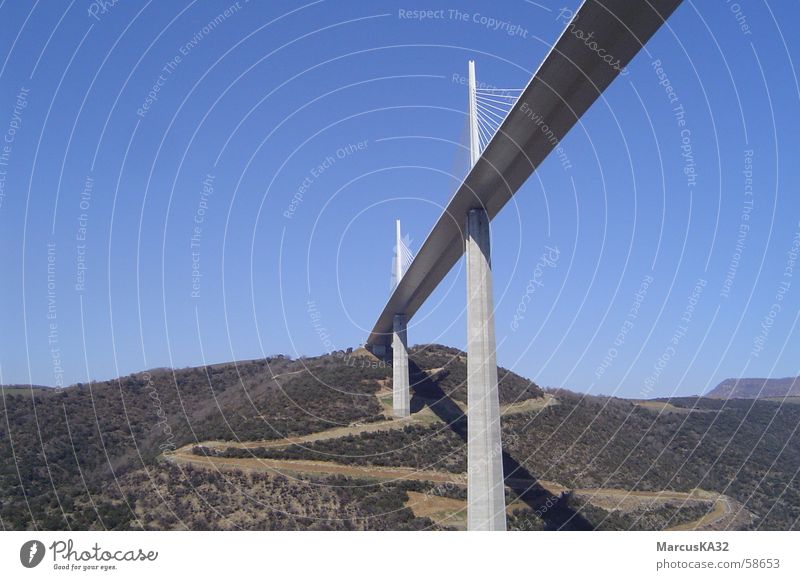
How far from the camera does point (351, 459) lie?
37344 millimetres

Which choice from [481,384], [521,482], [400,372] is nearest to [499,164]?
[481,384]

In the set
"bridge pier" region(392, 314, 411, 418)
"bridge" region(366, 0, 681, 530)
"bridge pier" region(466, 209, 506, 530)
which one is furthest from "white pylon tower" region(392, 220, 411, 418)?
"bridge pier" region(466, 209, 506, 530)

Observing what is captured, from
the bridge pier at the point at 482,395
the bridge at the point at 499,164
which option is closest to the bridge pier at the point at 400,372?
the bridge at the point at 499,164

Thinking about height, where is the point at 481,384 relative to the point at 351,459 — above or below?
above

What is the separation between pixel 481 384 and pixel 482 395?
490 millimetres

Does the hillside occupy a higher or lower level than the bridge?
lower

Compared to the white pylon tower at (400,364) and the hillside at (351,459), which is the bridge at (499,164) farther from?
the white pylon tower at (400,364)

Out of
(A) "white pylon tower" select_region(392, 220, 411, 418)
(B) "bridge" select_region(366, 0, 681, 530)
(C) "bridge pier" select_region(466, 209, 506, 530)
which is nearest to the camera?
(B) "bridge" select_region(366, 0, 681, 530)

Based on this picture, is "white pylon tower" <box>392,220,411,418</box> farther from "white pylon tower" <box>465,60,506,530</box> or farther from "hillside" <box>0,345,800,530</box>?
"white pylon tower" <box>465,60,506,530</box>

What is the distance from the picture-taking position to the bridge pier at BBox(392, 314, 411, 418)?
5125cm

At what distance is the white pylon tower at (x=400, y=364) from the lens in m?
50.9

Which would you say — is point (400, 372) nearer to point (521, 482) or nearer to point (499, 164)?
point (521, 482)

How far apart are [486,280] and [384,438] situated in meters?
17.7
